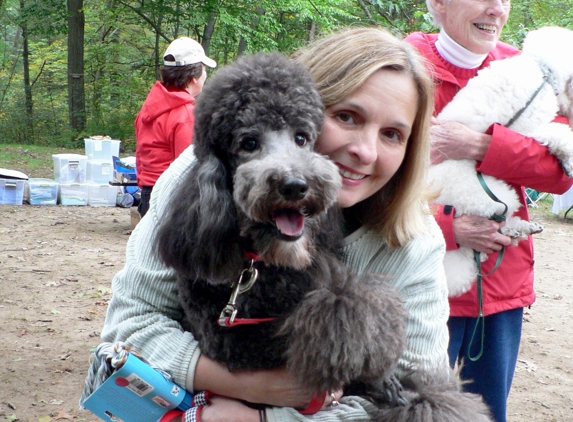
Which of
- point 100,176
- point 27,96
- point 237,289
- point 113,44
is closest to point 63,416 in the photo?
point 237,289

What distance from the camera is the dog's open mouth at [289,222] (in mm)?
1548

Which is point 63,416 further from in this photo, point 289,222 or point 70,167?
point 70,167

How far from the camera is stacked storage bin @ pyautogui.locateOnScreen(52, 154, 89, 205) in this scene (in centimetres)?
1012

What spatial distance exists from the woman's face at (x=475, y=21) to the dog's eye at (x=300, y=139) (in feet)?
4.29

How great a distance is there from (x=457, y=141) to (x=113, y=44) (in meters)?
17.6

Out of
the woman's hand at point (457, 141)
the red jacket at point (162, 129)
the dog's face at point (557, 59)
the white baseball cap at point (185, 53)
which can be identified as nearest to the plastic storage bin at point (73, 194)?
the red jacket at point (162, 129)

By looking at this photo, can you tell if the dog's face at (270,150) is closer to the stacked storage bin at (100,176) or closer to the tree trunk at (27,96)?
the stacked storage bin at (100,176)

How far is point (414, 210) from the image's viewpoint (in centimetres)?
198

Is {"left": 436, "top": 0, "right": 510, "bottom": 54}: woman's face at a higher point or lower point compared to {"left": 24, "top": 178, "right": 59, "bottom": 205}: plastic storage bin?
higher

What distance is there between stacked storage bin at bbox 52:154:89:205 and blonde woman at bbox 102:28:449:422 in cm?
861

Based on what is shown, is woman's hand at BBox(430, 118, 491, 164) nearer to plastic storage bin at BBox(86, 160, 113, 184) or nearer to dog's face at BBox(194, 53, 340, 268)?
dog's face at BBox(194, 53, 340, 268)

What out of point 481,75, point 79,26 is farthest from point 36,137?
point 481,75

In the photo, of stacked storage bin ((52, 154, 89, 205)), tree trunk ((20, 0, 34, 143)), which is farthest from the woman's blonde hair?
tree trunk ((20, 0, 34, 143))

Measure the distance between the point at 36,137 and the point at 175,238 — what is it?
1894cm
